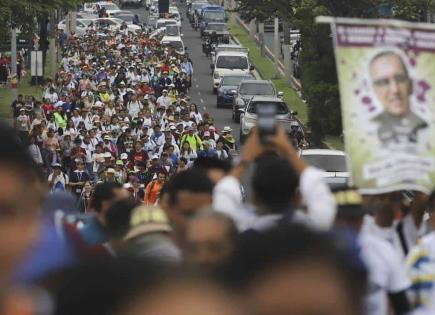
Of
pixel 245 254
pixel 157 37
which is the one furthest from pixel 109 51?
pixel 245 254

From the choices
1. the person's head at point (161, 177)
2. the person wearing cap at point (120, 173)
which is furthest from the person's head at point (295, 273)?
the person wearing cap at point (120, 173)

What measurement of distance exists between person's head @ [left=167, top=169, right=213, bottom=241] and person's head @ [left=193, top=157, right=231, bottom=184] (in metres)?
0.13

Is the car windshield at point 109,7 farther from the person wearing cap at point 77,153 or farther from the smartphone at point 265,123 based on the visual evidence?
the smartphone at point 265,123

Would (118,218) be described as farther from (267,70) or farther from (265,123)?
(267,70)

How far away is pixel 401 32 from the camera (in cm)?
752

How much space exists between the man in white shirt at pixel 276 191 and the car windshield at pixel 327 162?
1678 centimetres

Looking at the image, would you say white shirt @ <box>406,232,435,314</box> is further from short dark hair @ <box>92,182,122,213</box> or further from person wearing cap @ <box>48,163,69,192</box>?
person wearing cap @ <box>48,163,69,192</box>

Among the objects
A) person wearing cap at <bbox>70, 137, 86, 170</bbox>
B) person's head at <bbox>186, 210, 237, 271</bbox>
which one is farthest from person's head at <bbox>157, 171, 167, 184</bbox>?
person's head at <bbox>186, 210, 237, 271</bbox>

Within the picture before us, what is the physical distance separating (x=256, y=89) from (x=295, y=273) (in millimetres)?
41363

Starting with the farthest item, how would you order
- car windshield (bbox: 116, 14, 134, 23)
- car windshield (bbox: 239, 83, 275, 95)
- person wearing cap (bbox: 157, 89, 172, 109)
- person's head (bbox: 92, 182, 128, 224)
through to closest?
car windshield (bbox: 116, 14, 134, 23)
car windshield (bbox: 239, 83, 275, 95)
person wearing cap (bbox: 157, 89, 172, 109)
person's head (bbox: 92, 182, 128, 224)

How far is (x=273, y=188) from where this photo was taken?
6488mm

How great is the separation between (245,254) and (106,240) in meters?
3.94

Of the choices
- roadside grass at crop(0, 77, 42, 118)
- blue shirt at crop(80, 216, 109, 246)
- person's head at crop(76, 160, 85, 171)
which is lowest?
roadside grass at crop(0, 77, 42, 118)

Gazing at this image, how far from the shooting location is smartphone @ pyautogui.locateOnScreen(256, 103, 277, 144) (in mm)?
6895
